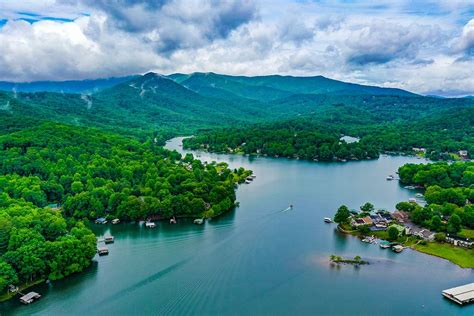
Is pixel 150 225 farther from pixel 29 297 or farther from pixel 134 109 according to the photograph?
pixel 134 109

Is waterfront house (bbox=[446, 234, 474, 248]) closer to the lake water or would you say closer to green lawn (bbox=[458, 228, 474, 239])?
green lawn (bbox=[458, 228, 474, 239])

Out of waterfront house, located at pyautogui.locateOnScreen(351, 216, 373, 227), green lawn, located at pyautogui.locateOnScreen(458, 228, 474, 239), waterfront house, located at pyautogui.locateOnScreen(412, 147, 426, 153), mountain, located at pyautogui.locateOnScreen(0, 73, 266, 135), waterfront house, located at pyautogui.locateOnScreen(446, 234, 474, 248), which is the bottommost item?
waterfront house, located at pyautogui.locateOnScreen(446, 234, 474, 248)

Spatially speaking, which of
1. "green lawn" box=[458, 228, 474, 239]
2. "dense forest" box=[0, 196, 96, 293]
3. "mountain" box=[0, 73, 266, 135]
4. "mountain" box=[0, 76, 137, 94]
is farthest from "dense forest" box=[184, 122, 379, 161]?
"mountain" box=[0, 76, 137, 94]

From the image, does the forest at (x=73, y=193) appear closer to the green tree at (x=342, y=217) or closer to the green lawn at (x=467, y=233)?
the green tree at (x=342, y=217)

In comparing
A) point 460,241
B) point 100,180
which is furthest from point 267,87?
point 460,241

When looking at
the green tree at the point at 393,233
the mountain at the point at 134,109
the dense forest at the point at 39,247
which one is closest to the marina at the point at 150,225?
the dense forest at the point at 39,247
